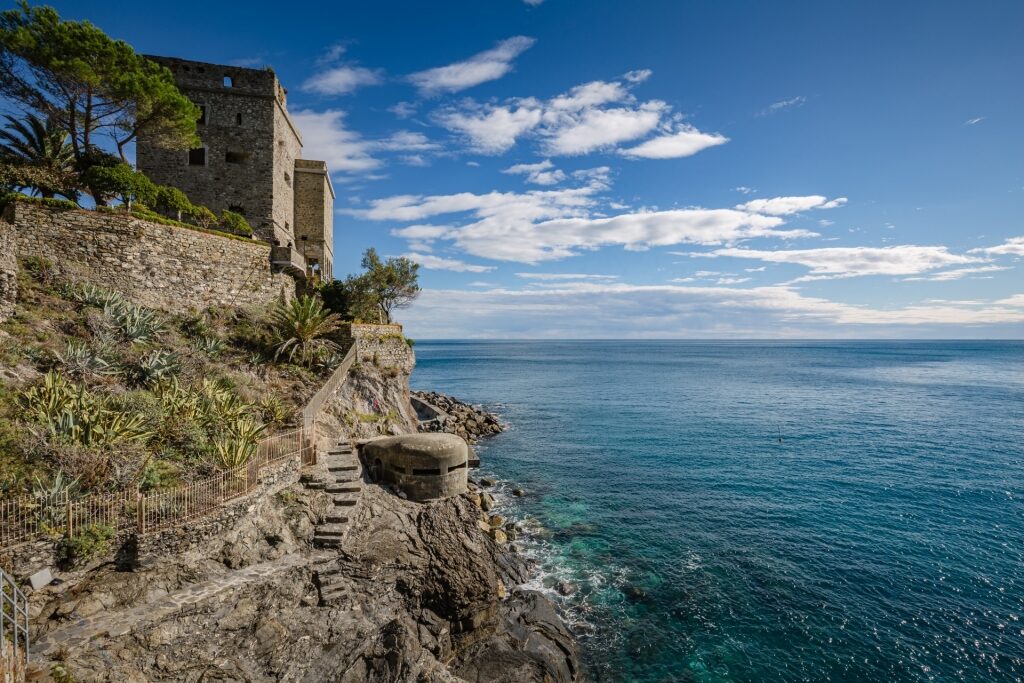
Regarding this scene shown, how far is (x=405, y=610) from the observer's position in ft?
43.9

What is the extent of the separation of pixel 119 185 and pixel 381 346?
14.2 m

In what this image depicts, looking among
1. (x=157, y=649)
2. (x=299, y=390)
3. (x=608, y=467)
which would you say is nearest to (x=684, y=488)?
(x=608, y=467)

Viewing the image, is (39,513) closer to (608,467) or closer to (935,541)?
(608,467)

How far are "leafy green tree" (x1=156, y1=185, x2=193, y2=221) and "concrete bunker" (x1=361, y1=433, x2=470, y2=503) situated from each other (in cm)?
1733

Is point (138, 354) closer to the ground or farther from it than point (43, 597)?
farther from it

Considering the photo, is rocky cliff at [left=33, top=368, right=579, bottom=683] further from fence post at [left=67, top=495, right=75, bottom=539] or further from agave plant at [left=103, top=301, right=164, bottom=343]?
agave plant at [left=103, top=301, right=164, bottom=343]

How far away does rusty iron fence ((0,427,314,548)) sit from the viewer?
9.97m

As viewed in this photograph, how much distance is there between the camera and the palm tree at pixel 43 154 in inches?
826

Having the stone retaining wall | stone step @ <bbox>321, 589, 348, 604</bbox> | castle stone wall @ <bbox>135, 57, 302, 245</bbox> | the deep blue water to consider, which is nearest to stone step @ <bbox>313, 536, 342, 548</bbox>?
stone step @ <bbox>321, 589, 348, 604</bbox>

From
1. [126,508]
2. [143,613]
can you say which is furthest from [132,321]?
[143,613]

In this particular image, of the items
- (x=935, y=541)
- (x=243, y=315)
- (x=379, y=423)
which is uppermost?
(x=243, y=315)

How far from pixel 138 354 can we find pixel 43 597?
1004 centimetres

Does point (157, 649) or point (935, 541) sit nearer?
point (157, 649)

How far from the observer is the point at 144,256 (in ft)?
70.1
